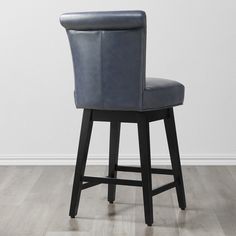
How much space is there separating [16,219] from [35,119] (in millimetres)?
1503

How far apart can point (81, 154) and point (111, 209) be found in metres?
0.38

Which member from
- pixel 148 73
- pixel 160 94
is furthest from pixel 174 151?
pixel 148 73

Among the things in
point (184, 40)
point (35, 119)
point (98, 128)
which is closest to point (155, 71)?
point (184, 40)

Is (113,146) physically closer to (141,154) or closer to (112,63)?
(141,154)

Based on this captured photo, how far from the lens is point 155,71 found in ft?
14.1

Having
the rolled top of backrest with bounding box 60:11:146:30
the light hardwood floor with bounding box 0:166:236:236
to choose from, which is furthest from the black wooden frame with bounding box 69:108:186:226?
the rolled top of backrest with bounding box 60:11:146:30

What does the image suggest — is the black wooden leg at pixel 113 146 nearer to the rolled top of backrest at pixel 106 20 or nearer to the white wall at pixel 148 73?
the rolled top of backrest at pixel 106 20

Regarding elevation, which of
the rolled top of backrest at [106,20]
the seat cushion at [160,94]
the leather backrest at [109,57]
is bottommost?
the seat cushion at [160,94]

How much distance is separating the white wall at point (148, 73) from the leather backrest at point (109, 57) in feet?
4.90

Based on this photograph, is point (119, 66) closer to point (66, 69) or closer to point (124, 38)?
point (124, 38)

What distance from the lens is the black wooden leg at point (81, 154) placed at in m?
2.91

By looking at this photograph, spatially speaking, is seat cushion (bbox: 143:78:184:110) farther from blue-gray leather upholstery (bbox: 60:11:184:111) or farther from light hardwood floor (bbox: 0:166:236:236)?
light hardwood floor (bbox: 0:166:236:236)

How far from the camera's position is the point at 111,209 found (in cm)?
312

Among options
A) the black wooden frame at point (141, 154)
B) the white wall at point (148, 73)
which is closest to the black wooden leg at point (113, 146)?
the black wooden frame at point (141, 154)
